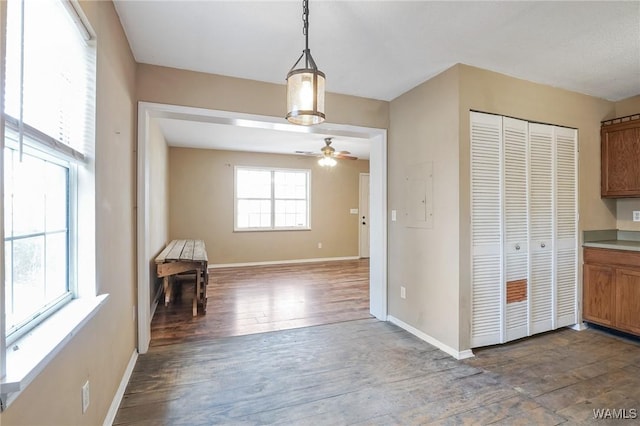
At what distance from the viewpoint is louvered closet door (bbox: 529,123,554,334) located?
3.01 meters

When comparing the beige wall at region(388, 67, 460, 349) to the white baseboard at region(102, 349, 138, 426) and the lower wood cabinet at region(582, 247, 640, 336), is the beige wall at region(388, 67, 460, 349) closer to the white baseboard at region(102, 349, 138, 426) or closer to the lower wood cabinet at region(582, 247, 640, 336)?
the lower wood cabinet at region(582, 247, 640, 336)

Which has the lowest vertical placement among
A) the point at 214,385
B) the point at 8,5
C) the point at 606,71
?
the point at 214,385

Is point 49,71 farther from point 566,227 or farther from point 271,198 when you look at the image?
point 271,198

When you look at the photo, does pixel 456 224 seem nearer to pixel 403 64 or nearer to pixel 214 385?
pixel 403 64

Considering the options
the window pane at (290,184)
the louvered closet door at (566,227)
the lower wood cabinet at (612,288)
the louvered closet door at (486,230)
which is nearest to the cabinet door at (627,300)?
the lower wood cabinet at (612,288)

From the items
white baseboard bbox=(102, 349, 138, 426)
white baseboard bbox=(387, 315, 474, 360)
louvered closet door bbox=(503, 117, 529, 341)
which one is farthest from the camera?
louvered closet door bbox=(503, 117, 529, 341)

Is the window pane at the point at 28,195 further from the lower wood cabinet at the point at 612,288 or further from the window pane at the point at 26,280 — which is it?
the lower wood cabinet at the point at 612,288

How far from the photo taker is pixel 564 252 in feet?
10.6

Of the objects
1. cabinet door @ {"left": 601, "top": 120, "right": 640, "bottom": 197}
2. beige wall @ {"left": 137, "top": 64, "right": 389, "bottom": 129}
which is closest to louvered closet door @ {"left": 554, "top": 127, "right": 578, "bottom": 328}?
cabinet door @ {"left": 601, "top": 120, "right": 640, "bottom": 197}

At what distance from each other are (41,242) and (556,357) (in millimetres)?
3541

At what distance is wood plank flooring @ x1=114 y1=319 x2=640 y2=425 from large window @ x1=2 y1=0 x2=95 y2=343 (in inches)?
44.4

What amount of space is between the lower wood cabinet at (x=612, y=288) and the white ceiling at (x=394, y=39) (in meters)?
1.69

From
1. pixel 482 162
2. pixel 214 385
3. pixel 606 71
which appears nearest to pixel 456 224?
pixel 482 162

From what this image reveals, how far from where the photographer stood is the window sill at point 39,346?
0.84m
